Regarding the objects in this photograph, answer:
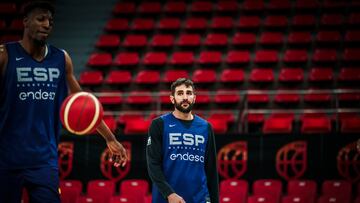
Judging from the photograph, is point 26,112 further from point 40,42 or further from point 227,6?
point 227,6

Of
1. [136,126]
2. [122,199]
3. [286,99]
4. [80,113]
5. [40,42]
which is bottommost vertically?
[122,199]

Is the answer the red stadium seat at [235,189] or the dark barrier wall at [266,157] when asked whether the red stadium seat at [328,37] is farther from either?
the red stadium seat at [235,189]

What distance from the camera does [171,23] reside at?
1522cm

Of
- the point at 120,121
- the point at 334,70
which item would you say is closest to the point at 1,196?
the point at 120,121

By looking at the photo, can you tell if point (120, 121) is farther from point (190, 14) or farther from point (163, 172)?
point (163, 172)

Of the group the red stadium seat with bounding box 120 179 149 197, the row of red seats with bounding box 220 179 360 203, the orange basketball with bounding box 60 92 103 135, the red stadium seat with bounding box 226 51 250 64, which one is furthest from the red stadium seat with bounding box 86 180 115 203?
the red stadium seat with bounding box 226 51 250 64

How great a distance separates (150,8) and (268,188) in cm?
878

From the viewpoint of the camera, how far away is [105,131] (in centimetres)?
383

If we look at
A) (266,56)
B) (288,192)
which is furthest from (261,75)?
(288,192)

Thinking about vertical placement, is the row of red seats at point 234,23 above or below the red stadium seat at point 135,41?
above

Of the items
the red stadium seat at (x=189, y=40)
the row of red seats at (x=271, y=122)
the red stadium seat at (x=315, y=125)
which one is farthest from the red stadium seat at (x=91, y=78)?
the red stadium seat at (x=315, y=125)

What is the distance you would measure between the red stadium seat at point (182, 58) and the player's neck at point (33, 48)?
394 inches

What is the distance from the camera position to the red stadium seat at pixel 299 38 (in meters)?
13.9

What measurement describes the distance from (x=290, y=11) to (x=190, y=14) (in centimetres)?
262
